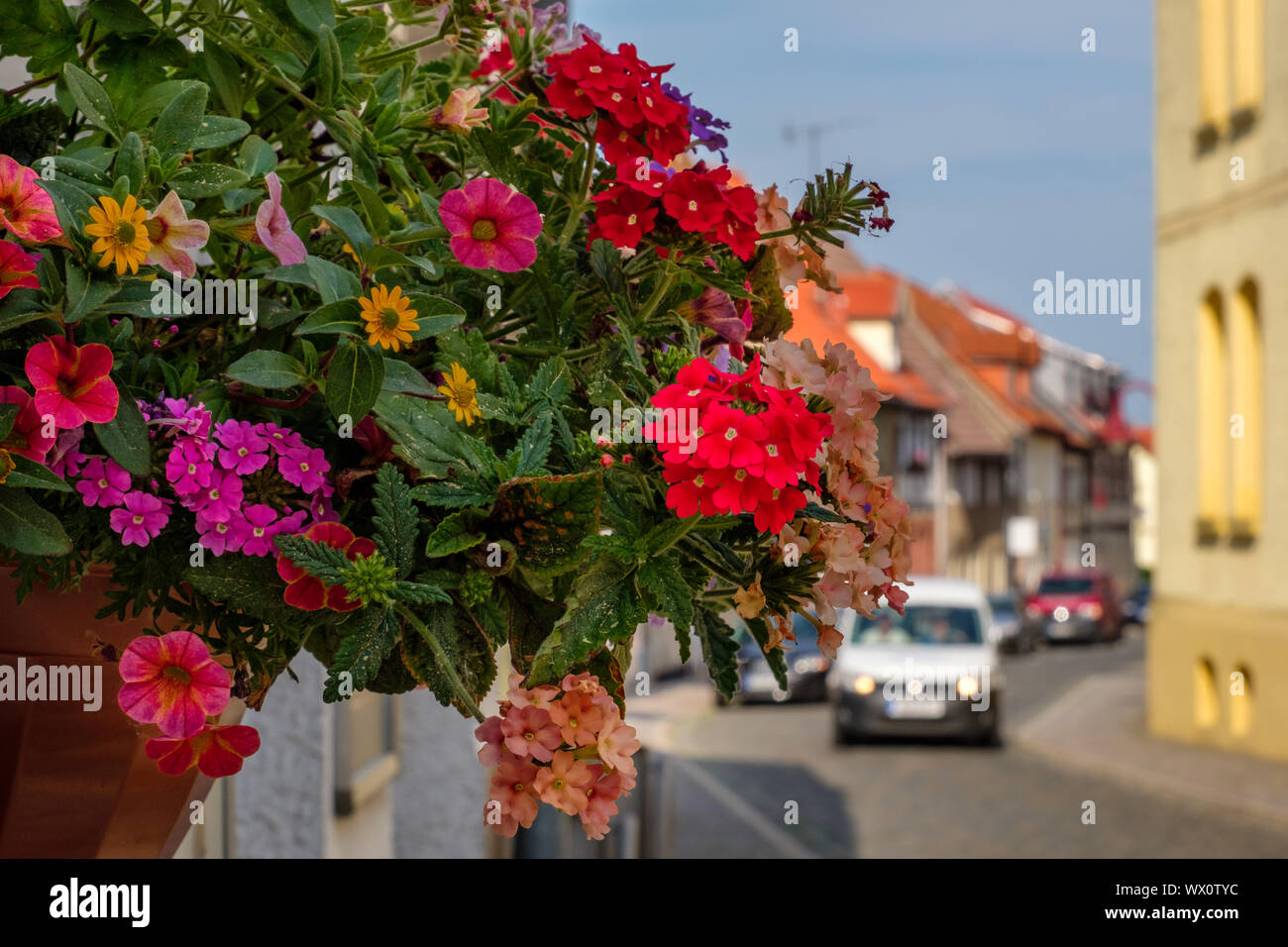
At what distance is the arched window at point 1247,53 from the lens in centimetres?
1539

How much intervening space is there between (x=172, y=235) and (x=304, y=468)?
0.20 m

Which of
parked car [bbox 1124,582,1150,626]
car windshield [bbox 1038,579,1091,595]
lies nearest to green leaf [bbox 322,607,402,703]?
car windshield [bbox 1038,579,1091,595]

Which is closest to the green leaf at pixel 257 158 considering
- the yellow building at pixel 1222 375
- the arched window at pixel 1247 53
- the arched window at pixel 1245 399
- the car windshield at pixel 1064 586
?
the yellow building at pixel 1222 375

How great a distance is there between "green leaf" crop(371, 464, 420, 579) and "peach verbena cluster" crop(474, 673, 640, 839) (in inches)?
6.0

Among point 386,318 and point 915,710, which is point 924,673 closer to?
point 915,710

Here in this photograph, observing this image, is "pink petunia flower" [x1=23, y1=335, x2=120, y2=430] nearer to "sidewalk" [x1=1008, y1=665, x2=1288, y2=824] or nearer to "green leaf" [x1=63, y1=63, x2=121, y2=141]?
"green leaf" [x1=63, y1=63, x2=121, y2=141]

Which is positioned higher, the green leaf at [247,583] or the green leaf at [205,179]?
the green leaf at [205,179]

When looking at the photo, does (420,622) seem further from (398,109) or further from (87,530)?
(398,109)

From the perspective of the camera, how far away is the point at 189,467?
1.15 m

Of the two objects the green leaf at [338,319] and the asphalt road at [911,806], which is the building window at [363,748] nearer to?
the asphalt road at [911,806]

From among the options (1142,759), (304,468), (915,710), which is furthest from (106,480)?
(915,710)

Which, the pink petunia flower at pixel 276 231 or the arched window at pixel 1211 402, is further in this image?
the arched window at pixel 1211 402

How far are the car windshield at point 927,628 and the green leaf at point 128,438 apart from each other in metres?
16.1

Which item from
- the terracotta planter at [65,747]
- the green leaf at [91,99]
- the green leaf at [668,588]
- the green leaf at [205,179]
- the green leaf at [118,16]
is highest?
the green leaf at [118,16]
